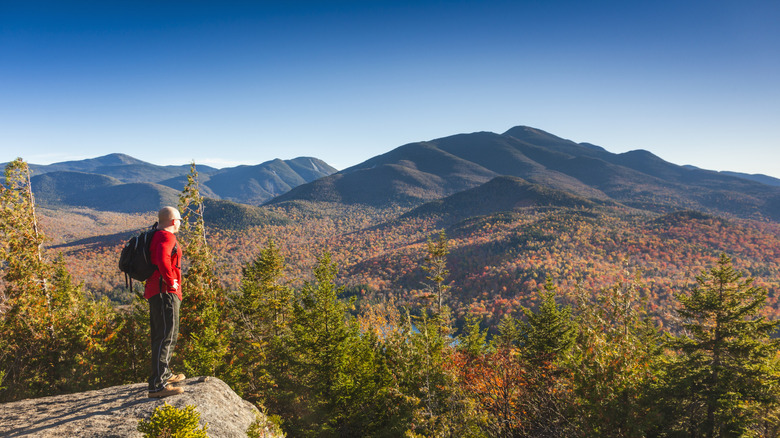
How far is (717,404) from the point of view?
36.8 ft

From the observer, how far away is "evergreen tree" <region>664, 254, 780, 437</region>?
35.2ft

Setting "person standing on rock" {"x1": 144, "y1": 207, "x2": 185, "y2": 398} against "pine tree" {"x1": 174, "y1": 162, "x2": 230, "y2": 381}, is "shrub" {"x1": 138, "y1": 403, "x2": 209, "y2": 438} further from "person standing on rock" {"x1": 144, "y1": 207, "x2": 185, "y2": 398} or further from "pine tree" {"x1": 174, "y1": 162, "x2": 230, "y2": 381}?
"pine tree" {"x1": 174, "y1": 162, "x2": 230, "y2": 381}

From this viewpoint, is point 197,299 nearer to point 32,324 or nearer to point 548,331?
point 32,324

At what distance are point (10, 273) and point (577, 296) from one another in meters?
19.9

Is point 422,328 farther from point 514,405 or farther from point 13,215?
point 13,215

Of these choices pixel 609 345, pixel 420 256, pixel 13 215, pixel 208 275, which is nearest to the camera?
pixel 609 345

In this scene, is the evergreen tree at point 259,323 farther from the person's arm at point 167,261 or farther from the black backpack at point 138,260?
the black backpack at point 138,260

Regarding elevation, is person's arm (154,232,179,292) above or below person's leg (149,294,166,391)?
above

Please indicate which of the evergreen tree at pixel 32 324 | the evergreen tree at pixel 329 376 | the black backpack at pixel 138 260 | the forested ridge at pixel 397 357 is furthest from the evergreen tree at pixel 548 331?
the evergreen tree at pixel 32 324

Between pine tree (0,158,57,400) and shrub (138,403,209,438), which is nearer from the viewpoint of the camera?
shrub (138,403,209,438)

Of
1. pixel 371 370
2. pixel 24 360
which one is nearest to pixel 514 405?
pixel 371 370

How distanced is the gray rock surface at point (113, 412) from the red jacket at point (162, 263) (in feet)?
6.20

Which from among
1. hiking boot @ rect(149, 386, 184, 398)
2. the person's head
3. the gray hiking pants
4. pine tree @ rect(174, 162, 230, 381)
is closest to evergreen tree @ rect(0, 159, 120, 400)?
pine tree @ rect(174, 162, 230, 381)

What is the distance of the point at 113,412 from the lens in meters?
6.11
